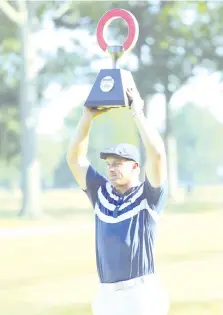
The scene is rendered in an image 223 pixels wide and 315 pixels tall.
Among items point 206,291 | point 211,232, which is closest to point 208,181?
point 211,232

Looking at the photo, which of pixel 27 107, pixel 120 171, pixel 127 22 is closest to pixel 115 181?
pixel 120 171

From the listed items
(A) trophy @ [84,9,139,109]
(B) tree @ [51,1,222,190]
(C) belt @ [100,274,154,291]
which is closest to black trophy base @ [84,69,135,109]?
(A) trophy @ [84,9,139,109]

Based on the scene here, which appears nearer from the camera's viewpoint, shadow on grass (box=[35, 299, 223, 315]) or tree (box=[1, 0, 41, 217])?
shadow on grass (box=[35, 299, 223, 315])

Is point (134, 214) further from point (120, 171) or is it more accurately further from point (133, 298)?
point (133, 298)

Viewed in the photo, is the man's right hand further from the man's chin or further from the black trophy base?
the man's chin

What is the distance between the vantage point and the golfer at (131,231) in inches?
147

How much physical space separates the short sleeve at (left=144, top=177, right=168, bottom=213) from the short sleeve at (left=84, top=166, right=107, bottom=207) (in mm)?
283

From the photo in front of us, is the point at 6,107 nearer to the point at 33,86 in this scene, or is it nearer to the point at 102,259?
the point at 33,86

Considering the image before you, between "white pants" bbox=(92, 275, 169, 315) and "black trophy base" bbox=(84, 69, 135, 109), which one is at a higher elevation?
"black trophy base" bbox=(84, 69, 135, 109)

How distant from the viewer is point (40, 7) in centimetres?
2938

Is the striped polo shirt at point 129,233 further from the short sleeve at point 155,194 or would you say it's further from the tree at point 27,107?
the tree at point 27,107

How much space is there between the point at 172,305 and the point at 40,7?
74.6 feet

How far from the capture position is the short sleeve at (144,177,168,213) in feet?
12.3

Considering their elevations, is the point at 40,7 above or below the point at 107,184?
above
